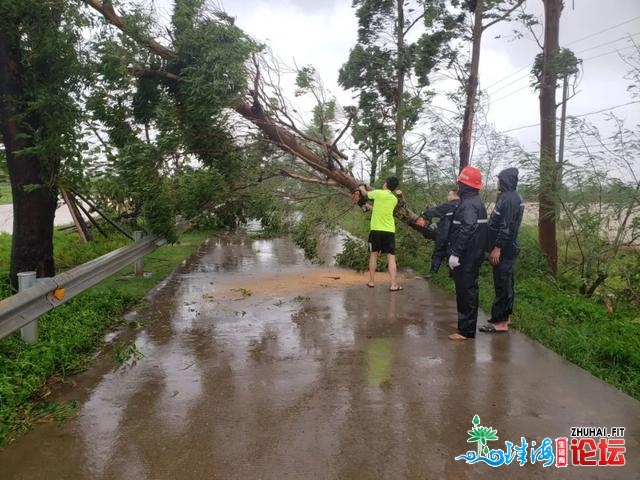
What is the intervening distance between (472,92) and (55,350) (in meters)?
11.0

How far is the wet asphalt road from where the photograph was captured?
3.17m

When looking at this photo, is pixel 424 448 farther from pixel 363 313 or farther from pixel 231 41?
pixel 231 41

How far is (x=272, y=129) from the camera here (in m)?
9.37

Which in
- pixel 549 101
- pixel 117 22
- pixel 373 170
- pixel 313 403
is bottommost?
pixel 313 403

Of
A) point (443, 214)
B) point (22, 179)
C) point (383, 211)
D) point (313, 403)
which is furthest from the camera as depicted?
point (383, 211)

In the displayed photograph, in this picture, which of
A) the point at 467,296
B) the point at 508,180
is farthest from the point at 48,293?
the point at 508,180

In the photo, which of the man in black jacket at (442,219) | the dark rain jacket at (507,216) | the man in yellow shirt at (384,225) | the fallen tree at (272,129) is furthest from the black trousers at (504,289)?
the fallen tree at (272,129)

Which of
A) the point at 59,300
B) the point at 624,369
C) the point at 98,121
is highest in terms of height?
the point at 98,121

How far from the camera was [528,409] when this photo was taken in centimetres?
395

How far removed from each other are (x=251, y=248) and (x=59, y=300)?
28.7ft

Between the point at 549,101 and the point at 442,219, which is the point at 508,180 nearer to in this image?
the point at 442,219

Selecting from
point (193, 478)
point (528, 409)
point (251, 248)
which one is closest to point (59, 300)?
point (193, 478)

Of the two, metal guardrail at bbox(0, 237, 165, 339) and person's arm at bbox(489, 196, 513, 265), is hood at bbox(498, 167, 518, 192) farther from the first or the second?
metal guardrail at bbox(0, 237, 165, 339)

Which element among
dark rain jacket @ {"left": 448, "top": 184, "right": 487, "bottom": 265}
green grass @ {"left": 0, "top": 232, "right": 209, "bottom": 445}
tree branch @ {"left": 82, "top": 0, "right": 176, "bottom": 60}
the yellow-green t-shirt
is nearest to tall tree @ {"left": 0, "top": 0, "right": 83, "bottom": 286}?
tree branch @ {"left": 82, "top": 0, "right": 176, "bottom": 60}
